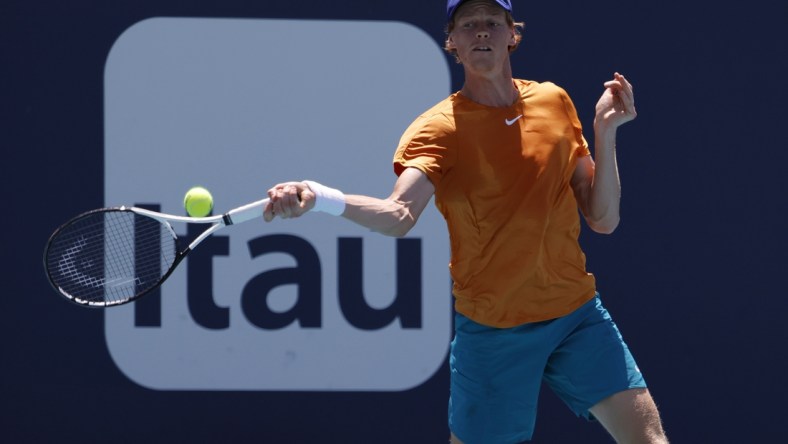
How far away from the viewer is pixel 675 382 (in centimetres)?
451

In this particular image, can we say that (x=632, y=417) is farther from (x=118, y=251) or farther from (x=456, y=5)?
(x=118, y=251)

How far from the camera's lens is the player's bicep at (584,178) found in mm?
3398

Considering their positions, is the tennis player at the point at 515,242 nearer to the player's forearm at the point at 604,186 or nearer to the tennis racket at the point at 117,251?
the player's forearm at the point at 604,186

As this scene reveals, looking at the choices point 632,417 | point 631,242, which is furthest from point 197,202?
point 631,242

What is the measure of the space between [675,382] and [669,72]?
1129 millimetres

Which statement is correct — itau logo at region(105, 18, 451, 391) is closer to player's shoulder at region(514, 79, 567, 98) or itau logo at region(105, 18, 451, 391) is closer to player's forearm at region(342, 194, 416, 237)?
player's shoulder at region(514, 79, 567, 98)

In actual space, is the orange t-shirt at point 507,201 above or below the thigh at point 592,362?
above

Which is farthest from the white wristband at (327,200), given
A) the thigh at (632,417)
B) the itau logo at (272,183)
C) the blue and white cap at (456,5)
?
the itau logo at (272,183)

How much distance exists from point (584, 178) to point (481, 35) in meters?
0.50

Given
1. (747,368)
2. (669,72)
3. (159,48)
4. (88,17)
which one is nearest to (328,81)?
(159,48)

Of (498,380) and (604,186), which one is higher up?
(604,186)

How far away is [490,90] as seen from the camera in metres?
3.30

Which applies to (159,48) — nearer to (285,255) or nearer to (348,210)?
(285,255)

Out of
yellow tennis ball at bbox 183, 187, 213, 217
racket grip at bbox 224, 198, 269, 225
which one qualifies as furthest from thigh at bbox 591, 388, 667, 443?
yellow tennis ball at bbox 183, 187, 213, 217
